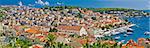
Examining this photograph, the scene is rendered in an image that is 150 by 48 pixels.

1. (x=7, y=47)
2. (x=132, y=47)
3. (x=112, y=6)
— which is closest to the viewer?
(x=7, y=47)

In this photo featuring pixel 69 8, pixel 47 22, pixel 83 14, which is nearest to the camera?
pixel 47 22

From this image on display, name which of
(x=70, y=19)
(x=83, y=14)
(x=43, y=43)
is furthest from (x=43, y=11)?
(x=43, y=43)

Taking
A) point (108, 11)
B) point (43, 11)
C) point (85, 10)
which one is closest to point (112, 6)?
point (108, 11)

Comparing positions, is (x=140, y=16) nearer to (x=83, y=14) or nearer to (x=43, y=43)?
(x=83, y=14)

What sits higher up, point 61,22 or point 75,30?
point 75,30

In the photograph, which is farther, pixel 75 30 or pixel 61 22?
pixel 61 22

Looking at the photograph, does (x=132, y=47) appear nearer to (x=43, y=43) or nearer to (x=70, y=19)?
(x=43, y=43)

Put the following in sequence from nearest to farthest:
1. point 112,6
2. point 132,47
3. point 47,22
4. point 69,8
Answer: point 132,47 < point 47,22 < point 69,8 < point 112,6

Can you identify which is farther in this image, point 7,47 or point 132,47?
point 132,47

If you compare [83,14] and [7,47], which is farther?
[83,14]
